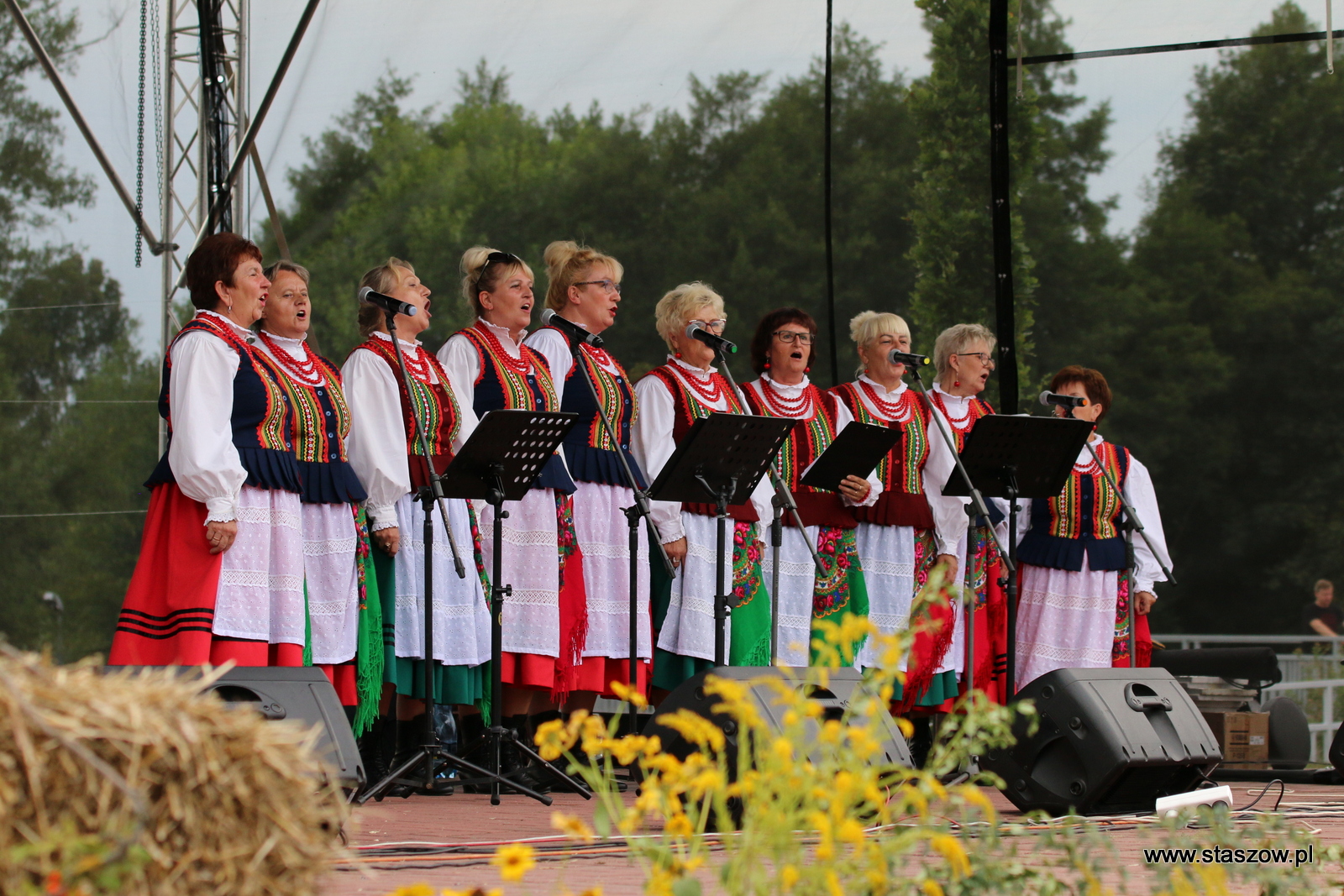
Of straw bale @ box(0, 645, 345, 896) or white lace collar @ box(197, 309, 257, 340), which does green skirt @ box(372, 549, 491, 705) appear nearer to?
white lace collar @ box(197, 309, 257, 340)

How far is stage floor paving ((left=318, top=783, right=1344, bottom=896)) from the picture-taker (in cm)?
272

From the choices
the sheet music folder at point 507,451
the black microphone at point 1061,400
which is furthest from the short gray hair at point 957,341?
the sheet music folder at point 507,451

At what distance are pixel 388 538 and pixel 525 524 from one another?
1.62 feet

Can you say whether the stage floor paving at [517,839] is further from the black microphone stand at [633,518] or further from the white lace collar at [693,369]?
the white lace collar at [693,369]

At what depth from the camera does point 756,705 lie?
364cm

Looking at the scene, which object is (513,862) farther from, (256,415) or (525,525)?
(525,525)

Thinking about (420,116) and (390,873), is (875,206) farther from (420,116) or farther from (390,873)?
(390,873)

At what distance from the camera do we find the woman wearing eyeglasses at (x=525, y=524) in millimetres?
5125

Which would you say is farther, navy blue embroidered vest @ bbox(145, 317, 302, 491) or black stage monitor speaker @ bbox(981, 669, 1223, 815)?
navy blue embroidered vest @ bbox(145, 317, 302, 491)

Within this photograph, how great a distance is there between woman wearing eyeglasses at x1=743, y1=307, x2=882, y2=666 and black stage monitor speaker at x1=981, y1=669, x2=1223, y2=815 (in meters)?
1.58

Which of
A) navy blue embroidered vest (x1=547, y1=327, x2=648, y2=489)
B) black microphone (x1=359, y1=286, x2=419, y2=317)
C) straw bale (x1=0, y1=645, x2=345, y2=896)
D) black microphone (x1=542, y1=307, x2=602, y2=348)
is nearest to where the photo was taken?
A: straw bale (x1=0, y1=645, x2=345, y2=896)

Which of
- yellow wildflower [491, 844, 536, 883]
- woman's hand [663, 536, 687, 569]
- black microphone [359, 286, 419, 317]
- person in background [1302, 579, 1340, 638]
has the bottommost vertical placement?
person in background [1302, 579, 1340, 638]

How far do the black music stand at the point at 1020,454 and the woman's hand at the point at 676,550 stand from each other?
958 millimetres

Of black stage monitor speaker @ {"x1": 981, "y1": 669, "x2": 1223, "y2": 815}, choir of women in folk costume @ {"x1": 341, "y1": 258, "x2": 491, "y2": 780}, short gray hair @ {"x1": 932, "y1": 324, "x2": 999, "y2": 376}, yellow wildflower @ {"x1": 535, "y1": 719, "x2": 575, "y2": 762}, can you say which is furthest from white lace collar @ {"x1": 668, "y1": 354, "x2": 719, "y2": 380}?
yellow wildflower @ {"x1": 535, "y1": 719, "x2": 575, "y2": 762}
